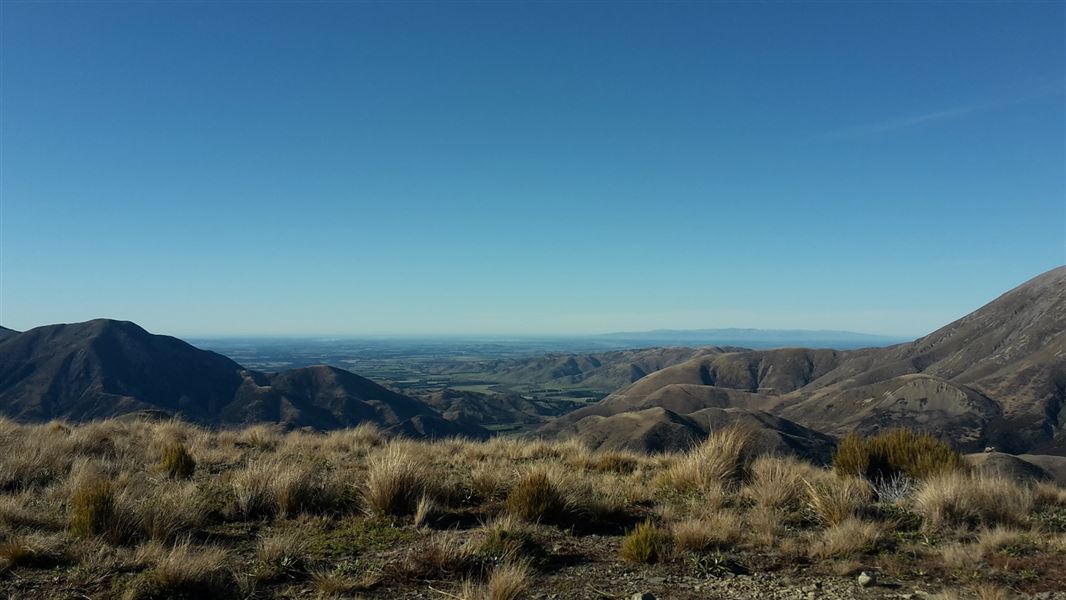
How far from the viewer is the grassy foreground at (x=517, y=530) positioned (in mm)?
5242

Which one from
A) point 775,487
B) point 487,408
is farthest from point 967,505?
point 487,408

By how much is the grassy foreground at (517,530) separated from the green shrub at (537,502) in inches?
1.0

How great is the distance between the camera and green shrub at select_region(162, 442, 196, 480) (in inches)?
377

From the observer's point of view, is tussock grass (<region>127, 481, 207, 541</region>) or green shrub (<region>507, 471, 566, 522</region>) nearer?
tussock grass (<region>127, 481, 207, 541</region>)

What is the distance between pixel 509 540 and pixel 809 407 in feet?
448

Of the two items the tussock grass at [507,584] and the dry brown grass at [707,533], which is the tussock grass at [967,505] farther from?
the tussock grass at [507,584]

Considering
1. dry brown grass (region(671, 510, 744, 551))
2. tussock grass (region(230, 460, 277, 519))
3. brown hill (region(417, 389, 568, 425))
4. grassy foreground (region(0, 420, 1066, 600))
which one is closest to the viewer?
grassy foreground (region(0, 420, 1066, 600))

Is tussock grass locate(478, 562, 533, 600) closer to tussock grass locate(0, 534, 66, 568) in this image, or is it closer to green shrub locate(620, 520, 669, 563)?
green shrub locate(620, 520, 669, 563)

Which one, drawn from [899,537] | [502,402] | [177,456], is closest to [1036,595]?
[899,537]

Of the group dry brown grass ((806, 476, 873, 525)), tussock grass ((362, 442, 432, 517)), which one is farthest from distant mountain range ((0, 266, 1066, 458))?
tussock grass ((362, 442, 432, 517))

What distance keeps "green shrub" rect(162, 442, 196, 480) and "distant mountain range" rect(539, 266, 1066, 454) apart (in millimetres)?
62193

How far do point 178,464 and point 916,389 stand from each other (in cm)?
13386

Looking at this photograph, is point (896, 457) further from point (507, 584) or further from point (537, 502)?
point (507, 584)

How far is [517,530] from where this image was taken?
6445mm
